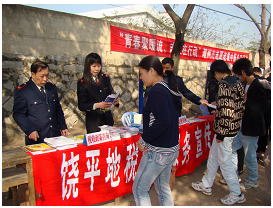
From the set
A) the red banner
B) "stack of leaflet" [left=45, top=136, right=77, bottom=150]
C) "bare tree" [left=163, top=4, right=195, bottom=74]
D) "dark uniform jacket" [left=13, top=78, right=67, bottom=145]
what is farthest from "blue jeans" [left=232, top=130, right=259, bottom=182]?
the red banner

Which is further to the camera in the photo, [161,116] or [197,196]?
[197,196]

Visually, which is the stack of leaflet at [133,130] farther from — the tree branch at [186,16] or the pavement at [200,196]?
the tree branch at [186,16]

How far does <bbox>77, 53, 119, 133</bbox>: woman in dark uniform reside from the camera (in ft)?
10.1

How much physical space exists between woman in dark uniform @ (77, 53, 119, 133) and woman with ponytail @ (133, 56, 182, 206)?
1191mm

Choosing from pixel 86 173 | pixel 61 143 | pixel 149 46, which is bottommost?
pixel 86 173

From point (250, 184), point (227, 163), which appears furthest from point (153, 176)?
point (250, 184)

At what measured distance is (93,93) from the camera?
3.19m

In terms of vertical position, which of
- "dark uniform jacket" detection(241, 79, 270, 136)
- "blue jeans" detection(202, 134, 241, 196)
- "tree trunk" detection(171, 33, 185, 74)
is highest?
"tree trunk" detection(171, 33, 185, 74)

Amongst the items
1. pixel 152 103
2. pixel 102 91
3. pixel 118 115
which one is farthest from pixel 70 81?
pixel 152 103

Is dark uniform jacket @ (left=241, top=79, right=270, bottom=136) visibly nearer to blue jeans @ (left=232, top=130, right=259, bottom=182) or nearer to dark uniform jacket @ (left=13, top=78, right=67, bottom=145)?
blue jeans @ (left=232, top=130, right=259, bottom=182)

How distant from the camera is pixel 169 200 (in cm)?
202

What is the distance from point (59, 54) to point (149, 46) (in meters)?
3.18

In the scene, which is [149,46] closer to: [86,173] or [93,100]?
[93,100]

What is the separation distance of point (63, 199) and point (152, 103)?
1.45 metres
